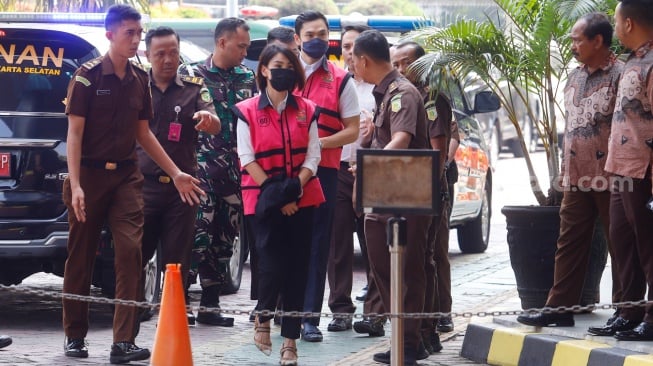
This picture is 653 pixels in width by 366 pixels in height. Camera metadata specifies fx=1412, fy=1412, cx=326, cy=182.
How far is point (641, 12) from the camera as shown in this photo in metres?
7.56

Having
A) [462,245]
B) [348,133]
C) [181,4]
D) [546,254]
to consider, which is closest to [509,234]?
[546,254]

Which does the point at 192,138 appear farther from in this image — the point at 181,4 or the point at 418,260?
the point at 181,4

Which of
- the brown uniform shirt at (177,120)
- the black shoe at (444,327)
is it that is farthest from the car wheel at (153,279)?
the black shoe at (444,327)

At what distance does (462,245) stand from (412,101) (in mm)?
6742

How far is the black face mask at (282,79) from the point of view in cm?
815

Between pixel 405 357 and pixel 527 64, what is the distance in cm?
225

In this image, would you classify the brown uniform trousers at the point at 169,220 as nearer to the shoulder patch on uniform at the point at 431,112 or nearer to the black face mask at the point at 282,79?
the black face mask at the point at 282,79

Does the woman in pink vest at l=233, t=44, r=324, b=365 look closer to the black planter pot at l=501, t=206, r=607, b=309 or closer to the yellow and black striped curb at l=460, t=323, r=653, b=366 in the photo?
the yellow and black striped curb at l=460, t=323, r=653, b=366

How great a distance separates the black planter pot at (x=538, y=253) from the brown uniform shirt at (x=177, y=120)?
2.11 meters

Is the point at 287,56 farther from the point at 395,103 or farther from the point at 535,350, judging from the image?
the point at 535,350

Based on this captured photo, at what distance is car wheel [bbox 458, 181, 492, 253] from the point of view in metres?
14.5

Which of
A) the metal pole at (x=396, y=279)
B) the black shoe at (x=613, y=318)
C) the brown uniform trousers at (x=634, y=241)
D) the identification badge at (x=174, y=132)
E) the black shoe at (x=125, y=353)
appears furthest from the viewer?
the identification badge at (x=174, y=132)

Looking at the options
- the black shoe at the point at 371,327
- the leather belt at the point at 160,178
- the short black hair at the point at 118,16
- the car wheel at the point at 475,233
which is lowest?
the black shoe at the point at 371,327

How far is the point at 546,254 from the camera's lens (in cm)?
895
